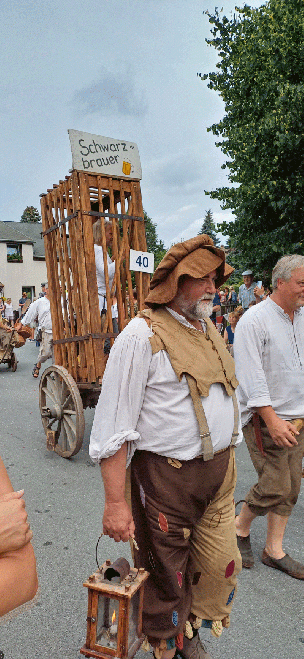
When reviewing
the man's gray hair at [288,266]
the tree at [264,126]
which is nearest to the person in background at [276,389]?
the man's gray hair at [288,266]

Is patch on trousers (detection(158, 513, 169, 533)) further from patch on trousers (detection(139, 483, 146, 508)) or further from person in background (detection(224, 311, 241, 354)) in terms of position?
person in background (detection(224, 311, 241, 354))

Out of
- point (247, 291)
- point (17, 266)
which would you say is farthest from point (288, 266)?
point (17, 266)

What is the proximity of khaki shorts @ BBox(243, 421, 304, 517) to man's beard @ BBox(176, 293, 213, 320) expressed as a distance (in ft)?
3.75

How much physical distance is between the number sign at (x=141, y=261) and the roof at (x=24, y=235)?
38260 mm

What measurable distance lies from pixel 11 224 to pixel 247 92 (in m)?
39.0

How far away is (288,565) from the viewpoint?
303cm

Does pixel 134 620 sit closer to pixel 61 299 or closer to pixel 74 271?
pixel 74 271

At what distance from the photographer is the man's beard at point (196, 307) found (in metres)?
2.13

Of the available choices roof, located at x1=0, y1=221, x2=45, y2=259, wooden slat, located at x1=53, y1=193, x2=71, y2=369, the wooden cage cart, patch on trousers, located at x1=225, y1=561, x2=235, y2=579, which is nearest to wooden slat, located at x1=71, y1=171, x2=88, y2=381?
the wooden cage cart

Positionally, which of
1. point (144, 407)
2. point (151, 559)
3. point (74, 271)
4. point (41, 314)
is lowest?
point (151, 559)

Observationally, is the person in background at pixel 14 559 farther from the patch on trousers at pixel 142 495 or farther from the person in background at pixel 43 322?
the person in background at pixel 43 322

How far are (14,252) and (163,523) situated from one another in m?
42.9

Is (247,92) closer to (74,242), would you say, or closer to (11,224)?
(74,242)

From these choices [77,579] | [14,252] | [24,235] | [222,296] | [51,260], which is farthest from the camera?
[24,235]
